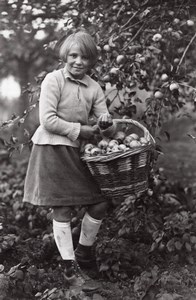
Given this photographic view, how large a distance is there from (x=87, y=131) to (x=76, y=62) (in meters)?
0.38

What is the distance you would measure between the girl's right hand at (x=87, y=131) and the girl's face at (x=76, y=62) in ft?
0.98

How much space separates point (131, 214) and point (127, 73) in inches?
37.1

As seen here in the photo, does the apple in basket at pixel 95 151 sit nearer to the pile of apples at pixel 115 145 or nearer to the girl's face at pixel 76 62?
the pile of apples at pixel 115 145

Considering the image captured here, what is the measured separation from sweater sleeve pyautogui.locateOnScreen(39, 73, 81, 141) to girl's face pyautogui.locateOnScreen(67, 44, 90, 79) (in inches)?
4.4

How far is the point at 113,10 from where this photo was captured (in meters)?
3.51

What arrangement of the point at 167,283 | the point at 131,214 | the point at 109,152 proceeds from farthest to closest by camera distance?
1. the point at 131,214
2. the point at 167,283
3. the point at 109,152

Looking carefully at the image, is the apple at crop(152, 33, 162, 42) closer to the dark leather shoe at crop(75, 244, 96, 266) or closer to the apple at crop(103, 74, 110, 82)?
the apple at crop(103, 74, 110, 82)

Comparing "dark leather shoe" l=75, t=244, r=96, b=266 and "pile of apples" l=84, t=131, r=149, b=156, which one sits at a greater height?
"pile of apples" l=84, t=131, r=149, b=156

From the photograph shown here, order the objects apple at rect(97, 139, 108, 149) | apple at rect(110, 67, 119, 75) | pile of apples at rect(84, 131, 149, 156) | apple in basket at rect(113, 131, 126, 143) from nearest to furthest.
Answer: pile of apples at rect(84, 131, 149, 156) < apple at rect(97, 139, 108, 149) < apple in basket at rect(113, 131, 126, 143) < apple at rect(110, 67, 119, 75)

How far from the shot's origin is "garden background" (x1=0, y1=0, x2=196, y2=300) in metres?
2.79

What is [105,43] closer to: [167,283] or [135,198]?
[135,198]

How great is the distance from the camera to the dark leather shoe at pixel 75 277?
274cm

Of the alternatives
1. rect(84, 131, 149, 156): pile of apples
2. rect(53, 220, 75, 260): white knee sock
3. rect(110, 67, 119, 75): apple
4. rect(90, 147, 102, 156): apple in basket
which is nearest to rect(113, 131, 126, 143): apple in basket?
rect(84, 131, 149, 156): pile of apples


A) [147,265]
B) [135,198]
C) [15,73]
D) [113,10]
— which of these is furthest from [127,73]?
[15,73]
